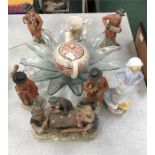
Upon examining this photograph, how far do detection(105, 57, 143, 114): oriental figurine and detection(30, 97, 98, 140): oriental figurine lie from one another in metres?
0.10

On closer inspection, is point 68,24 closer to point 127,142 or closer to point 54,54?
point 54,54

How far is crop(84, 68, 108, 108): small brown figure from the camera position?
604mm

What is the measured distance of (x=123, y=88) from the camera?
677mm

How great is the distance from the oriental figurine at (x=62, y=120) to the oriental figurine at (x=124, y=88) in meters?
0.10

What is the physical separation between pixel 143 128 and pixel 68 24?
Answer: 1.28ft

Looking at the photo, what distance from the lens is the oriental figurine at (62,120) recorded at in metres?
0.61

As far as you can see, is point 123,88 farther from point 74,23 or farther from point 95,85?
point 74,23

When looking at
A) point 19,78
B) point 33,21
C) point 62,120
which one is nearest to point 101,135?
point 62,120

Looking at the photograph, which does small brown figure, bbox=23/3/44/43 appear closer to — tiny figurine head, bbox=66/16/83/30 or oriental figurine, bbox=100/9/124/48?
tiny figurine head, bbox=66/16/83/30

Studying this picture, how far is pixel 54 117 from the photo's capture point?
62cm

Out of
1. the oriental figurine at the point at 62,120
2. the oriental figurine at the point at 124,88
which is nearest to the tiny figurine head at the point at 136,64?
the oriental figurine at the point at 124,88

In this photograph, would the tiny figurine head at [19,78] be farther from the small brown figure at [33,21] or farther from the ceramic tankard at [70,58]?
the small brown figure at [33,21]

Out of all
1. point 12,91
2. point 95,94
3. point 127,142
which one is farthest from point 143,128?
point 12,91

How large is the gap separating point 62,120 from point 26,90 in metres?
0.12
